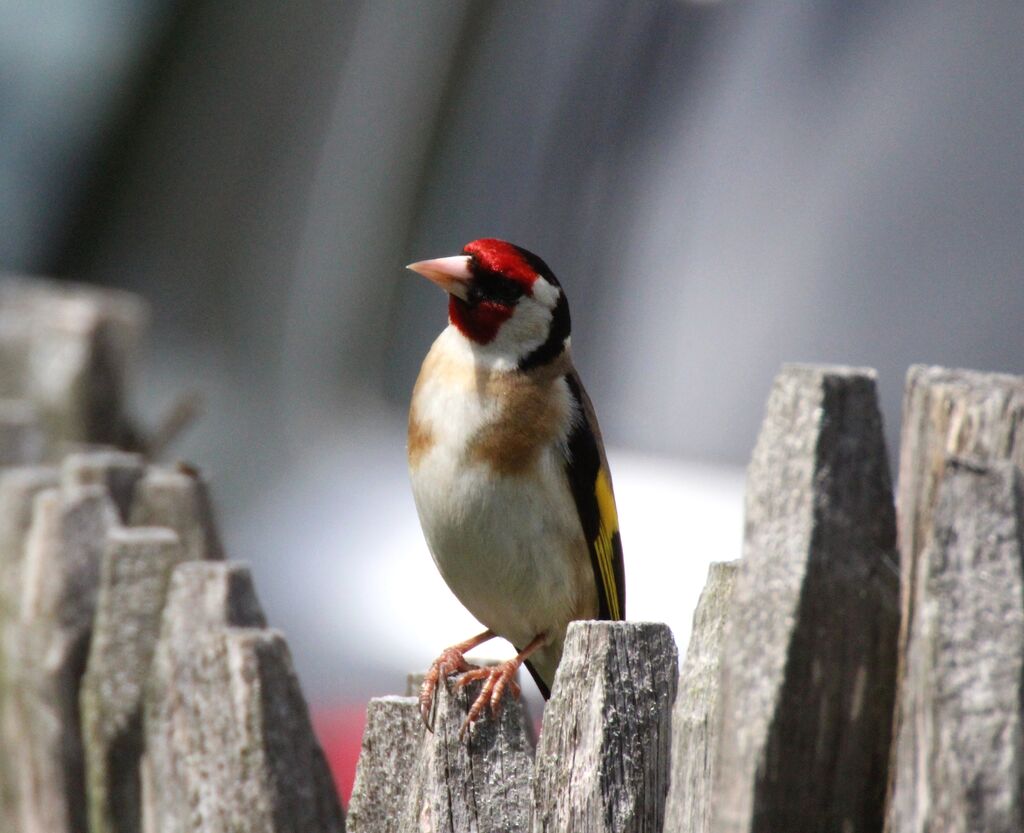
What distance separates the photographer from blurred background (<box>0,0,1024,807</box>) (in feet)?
11.2

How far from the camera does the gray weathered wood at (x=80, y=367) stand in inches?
186

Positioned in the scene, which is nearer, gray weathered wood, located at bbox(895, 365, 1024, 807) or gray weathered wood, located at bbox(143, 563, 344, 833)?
gray weathered wood, located at bbox(895, 365, 1024, 807)

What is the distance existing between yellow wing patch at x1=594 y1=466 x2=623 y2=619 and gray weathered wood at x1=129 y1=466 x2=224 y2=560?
2.49ft

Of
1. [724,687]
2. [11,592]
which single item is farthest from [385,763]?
[11,592]

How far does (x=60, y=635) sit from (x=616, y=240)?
5.25ft

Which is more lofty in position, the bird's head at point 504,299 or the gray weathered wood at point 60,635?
the bird's head at point 504,299

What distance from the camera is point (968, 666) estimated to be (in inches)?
53.7

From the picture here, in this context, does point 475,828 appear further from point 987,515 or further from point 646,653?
point 987,515

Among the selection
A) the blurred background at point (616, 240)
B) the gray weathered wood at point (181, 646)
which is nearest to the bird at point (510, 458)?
the blurred background at point (616, 240)

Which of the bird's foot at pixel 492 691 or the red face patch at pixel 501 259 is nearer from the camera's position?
the bird's foot at pixel 492 691

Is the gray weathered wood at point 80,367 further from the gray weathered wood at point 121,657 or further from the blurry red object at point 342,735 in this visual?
the gray weathered wood at point 121,657

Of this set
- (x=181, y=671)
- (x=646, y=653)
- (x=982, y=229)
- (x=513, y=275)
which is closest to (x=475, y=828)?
(x=646, y=653)

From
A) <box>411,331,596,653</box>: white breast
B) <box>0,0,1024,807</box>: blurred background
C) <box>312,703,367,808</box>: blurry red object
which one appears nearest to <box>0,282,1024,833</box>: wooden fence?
<box>411,331,596,653</box>: white breast

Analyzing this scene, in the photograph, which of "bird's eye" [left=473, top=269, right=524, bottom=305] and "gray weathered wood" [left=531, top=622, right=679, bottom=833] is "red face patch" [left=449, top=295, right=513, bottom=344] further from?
"gray weathered wood" [left=531, top=622, right=679, bottom=833]
